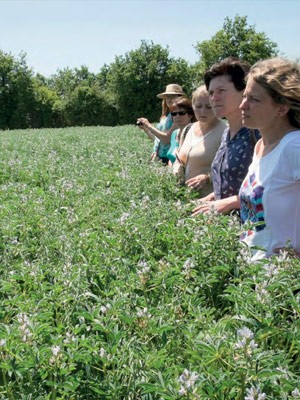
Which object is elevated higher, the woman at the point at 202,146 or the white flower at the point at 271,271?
the woman at the point at 202,146

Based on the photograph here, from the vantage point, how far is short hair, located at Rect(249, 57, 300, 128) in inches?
125

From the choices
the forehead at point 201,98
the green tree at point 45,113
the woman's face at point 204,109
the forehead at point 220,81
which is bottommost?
the green tree at point 45,113

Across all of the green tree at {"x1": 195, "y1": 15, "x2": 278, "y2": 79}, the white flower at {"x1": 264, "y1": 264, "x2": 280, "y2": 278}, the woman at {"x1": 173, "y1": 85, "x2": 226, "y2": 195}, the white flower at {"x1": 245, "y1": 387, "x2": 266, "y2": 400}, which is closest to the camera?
the white flower at {"x1": 245, "y1": 387, "x2": 266, "y2": 400}

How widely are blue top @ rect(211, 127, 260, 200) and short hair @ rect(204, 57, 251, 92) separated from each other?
1.29 ft

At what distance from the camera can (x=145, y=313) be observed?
2.13m

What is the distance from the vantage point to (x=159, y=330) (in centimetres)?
204

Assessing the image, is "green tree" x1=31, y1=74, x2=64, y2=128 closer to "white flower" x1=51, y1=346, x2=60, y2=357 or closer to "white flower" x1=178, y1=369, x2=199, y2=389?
"white flower" x1=51, y1=346, x2=60, y2=357

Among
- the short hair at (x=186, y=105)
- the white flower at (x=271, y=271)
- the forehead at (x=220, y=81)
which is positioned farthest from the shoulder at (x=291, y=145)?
the short hair at (x=186, y=105)

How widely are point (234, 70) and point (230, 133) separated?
50 centimetres

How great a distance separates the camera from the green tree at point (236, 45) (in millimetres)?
63500

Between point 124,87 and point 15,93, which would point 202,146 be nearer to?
point 124,87

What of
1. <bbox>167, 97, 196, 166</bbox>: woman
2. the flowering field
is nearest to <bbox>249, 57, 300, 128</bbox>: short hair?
the flowering field

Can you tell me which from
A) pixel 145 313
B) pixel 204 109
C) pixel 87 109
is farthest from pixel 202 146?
pixel 87 109

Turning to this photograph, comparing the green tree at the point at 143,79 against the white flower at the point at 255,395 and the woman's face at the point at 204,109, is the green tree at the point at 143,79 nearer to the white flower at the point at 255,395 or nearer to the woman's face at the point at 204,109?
the woman's face at the point at 204,109
